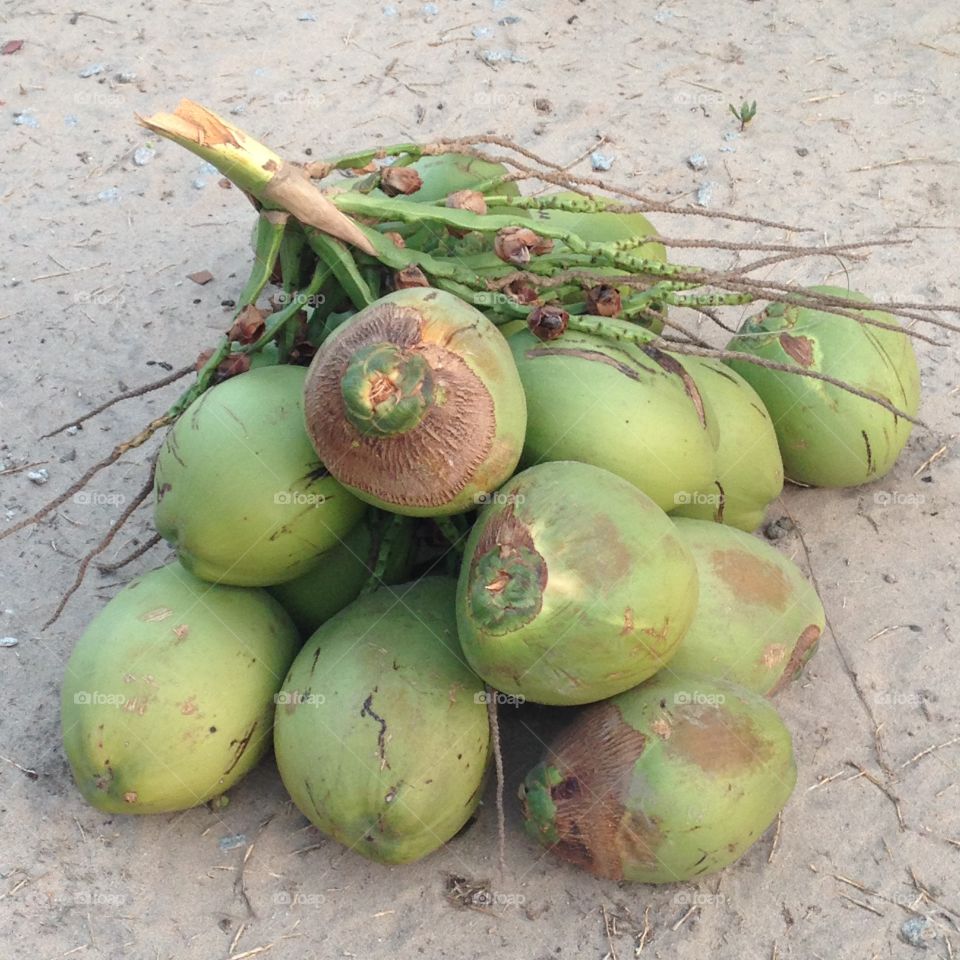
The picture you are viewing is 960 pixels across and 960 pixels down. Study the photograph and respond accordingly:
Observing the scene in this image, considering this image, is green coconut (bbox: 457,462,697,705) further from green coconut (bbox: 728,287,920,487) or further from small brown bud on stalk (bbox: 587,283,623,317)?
green coconut (bbox: 728,287,920,487)

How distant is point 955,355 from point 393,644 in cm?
256

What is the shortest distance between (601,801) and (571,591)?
510 millimetres

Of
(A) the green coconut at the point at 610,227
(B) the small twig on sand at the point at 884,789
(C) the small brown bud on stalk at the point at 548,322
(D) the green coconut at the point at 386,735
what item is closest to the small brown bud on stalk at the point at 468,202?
(A) the green coconut at the point at 610,227

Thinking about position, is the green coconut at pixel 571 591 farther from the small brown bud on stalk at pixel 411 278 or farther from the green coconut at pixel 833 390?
the green coconut at pixel 833 390

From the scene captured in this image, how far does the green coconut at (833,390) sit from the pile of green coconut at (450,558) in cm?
28

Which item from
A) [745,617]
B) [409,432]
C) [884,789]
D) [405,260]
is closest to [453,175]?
[405,260]

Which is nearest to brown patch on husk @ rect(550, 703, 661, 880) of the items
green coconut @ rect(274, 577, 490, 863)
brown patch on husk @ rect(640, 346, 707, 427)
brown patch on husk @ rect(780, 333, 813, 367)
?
green coconut @ rect(274, 577, 490, 863)

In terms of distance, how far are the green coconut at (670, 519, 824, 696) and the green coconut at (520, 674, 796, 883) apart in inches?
4.4

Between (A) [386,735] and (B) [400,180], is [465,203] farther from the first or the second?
(A) [386,735]

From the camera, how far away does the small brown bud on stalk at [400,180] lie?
3148mm

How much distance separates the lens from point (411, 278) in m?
2.88

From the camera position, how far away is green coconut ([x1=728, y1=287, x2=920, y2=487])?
11.3 ft

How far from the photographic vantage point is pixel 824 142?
17.2ft

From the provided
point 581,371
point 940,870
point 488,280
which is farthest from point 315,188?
point 940,870
